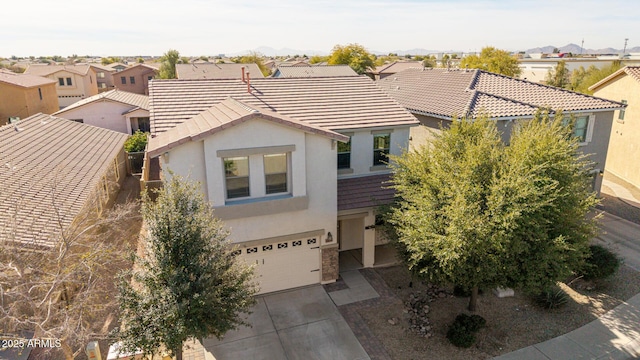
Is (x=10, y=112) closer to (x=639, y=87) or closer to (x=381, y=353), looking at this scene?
(x=381, y=353)

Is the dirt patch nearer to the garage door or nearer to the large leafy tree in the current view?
the large leafy tree

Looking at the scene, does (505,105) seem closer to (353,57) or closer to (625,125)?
(625,125)

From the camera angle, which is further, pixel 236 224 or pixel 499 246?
pixel 236 224

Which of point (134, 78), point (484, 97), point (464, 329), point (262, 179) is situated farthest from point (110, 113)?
point (134, 78)

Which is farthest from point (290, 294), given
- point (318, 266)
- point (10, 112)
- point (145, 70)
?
point (145, 70)

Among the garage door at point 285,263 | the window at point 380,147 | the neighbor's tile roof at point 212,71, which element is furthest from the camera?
the neighbor's tile roof at point 212,71

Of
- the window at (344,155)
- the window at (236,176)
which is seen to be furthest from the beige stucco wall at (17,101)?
the window at (344,155)

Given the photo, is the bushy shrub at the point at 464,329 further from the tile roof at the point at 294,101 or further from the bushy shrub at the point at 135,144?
the bushy shrub at the point at 135,144
